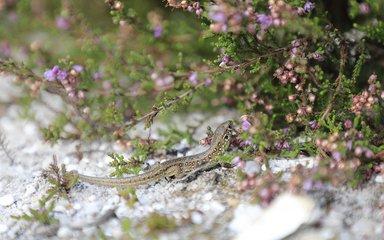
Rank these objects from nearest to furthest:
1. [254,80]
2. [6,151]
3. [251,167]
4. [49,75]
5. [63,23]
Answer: [251,167] < [254,80] < [49,75] < [6,151] < [63,23]

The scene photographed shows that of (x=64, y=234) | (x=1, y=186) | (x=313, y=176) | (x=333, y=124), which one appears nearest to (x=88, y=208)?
(x=64, y=234)

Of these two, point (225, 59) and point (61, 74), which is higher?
point (61, 74)

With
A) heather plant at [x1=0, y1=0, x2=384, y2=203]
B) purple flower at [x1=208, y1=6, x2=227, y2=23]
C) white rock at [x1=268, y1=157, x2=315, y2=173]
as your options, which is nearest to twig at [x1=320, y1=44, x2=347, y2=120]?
heather plant at [x1=0, y1=0, x2=384, y2=203]

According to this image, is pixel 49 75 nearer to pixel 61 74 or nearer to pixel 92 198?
pixel 61 74

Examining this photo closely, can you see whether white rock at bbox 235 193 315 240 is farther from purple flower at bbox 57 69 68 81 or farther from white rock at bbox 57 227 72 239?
purple flower at bbox 57 69 68 81

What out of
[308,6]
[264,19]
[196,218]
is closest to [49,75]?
[196,218]

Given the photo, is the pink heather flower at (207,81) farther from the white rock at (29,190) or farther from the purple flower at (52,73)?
the white rock at (29,190)

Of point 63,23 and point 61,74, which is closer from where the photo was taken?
point 61,74
